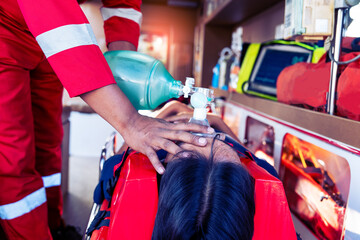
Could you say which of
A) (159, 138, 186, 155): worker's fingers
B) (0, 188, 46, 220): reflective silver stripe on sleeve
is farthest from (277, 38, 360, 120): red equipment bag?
(0, 188, 46, 220): reflective silver stripe on sleeve

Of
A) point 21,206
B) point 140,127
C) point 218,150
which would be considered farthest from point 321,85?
point 21,206

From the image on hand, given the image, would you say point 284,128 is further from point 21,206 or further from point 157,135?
point 21,206

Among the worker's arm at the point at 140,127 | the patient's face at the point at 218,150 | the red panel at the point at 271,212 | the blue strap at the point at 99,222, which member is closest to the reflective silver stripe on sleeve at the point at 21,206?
the blue strap at the point at 99,222

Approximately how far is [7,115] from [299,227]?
1100 millimetres

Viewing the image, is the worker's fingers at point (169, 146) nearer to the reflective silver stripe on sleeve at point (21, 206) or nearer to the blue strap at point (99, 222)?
the blue strap at point (99, 222)

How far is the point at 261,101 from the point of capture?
1502 millimetres

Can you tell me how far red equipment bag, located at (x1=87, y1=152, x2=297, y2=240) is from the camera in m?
0.59

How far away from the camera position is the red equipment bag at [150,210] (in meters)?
0.59

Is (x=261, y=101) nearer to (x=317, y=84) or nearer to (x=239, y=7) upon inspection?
(x=317, y=84)

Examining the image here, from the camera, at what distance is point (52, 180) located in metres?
1.38

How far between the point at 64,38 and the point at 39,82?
2.01 ft

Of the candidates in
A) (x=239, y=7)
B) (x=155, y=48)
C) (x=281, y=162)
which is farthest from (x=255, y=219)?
(x=155, y=48)

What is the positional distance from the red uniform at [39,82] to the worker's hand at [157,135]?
5.4 inches

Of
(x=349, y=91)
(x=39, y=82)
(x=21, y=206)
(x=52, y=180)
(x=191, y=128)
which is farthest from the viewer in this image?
(x=52, y=180)
